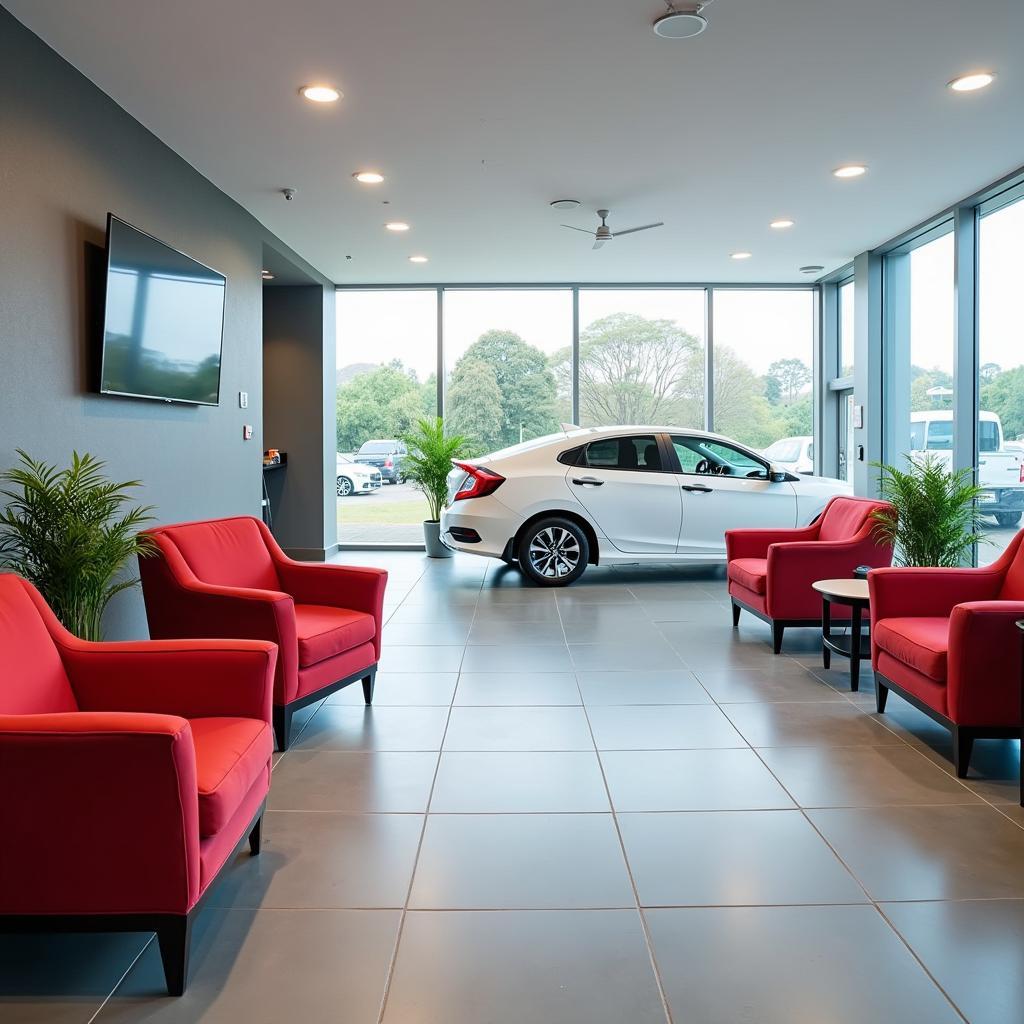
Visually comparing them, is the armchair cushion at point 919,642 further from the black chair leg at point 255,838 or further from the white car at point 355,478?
the white car at point 355,478

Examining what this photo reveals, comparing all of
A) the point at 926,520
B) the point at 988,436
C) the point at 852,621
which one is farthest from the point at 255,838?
the point at 988,436

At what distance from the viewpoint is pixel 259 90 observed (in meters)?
4.36

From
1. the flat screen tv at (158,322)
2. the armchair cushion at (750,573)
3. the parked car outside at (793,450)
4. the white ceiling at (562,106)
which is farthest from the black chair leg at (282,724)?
the parked car outside at (793,450)

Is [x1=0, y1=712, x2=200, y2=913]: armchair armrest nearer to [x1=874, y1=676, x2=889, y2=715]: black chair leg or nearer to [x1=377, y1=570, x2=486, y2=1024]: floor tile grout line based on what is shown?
[x1=377, y1=570, x2=486, y2=1024]: floor tile grout line

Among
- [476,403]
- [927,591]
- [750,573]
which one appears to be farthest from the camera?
[476,403]

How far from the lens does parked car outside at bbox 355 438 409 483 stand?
389 inches

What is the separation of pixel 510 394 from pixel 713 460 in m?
2.96

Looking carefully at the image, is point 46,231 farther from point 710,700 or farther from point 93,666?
point 710,700

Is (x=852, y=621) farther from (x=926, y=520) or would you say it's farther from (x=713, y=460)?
(x=713, y=460)

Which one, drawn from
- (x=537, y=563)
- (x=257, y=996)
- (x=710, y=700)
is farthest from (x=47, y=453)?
(x=537, y=563)

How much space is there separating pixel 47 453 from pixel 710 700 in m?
3.15

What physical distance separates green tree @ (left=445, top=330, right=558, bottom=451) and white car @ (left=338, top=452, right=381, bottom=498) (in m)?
1.10

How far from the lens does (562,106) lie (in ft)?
15.2

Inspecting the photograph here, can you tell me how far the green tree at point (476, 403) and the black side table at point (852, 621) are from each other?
521 centimetres
